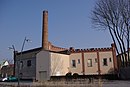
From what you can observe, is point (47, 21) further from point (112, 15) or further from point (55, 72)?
point (112, 15)

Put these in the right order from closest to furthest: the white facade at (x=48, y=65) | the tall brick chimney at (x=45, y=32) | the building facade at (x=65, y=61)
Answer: the white facade at (x=48, y=65) < the building facade at (x=65, y=61) < the tall brick chimney at (x=45, y=32)

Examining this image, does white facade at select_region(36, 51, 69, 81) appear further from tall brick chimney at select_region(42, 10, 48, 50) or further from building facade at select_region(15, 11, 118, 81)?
tall brick chimney at select_region(42, 10, 48, 50)

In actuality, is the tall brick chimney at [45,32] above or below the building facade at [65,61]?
above

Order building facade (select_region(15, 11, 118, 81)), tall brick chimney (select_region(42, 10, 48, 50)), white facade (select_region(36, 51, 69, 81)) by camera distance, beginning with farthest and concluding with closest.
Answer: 1. tall brick chimney (select_region(42, 10, 48, 50))
2. building facade (select_region(15, 11, 118, 81))
3. white facade (select_region(36, 51, 69, 81))

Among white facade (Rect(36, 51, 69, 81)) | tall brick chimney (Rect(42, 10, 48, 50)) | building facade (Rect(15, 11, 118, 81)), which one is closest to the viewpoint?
white facade (Rect(36, 51, 69, 81))

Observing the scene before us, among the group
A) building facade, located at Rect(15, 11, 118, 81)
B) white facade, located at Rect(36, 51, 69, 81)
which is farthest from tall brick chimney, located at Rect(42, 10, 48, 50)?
white facade, located at Rect(36, 51, 69, 81)

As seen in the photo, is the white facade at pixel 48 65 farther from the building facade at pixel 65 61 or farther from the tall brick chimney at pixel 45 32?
the tall brick chimney at pixel 45 32

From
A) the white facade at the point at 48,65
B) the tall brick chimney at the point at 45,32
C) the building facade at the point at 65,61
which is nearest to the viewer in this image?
the white facade at the point at 48,65

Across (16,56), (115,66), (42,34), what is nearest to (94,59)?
(115,66)

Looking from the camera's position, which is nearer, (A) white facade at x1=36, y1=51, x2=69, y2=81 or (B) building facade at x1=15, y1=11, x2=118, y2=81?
(A) white facade at x1=36, y1=51, x2=69, y2=81

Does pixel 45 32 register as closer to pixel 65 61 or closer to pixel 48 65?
pixel 65 61

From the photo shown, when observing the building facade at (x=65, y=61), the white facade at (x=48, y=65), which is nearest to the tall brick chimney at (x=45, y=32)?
the building facade at (x=65, y=61)

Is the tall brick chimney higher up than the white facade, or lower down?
higher up

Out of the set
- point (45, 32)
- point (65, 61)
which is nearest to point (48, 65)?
point (65, 61)
